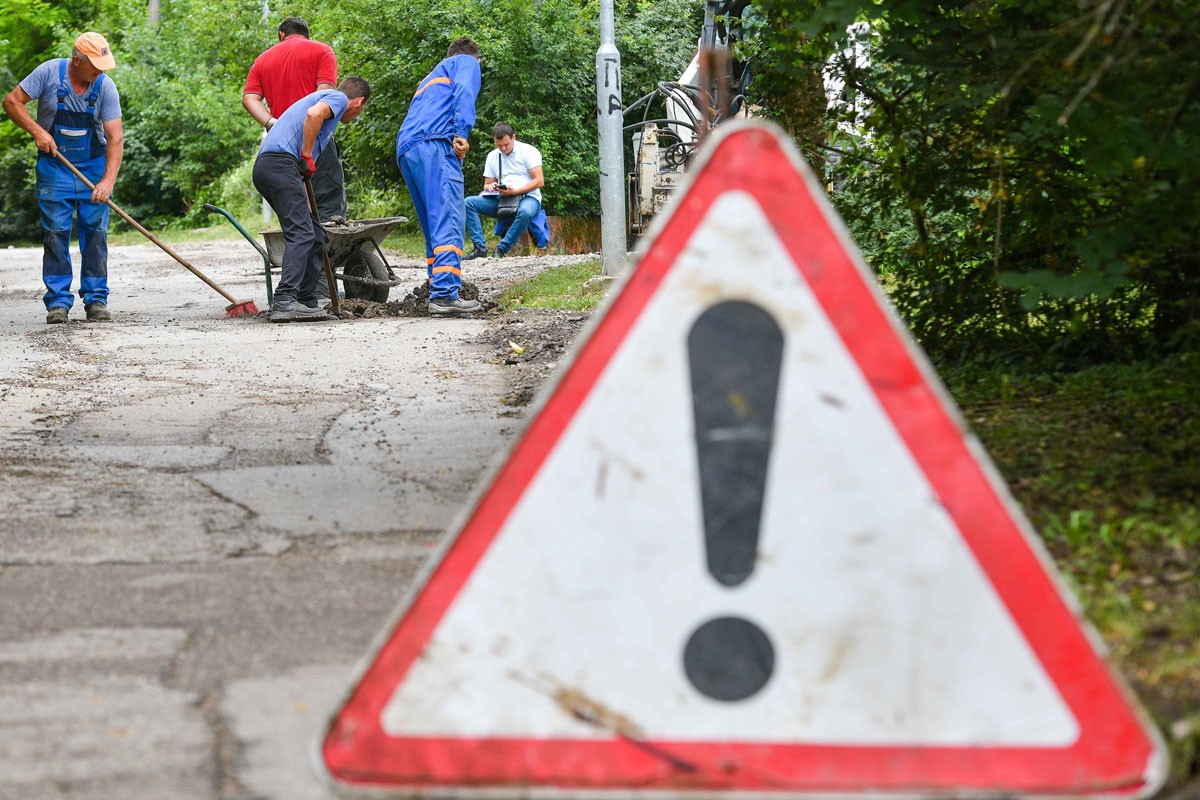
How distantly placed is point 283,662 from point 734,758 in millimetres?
1379

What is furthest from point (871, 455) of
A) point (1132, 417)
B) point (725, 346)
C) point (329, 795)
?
point (1132, 417)

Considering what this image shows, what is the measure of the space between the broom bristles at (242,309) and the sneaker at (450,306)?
1.47m

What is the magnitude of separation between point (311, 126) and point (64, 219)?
1932mm

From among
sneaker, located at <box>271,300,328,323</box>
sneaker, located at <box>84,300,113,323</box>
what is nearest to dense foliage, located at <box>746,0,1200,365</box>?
sneaker, located at <box>271,300,328,323</box>

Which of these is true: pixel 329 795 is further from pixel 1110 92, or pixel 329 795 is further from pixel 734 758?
pixel 1110 92

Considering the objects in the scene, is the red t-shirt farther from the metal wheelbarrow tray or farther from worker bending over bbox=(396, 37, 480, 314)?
the metal wheelbarrow tray

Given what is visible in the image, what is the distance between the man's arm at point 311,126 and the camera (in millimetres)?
10336

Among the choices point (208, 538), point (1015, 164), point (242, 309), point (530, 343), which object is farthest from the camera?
point (242, 309)

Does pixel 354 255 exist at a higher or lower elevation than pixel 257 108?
lower

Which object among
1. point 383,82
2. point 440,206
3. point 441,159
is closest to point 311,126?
point 441,159

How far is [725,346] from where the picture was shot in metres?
2.12

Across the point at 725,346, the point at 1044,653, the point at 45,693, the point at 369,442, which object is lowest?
the point at 369,442

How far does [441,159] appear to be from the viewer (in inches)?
421

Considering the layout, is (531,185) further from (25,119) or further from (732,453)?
(732,453)
